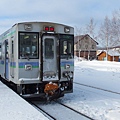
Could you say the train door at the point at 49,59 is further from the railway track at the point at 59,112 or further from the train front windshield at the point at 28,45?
the railway track at the point at 59,112

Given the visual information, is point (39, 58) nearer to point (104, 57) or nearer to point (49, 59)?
point (49, 59)

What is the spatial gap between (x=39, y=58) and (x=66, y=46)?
1.35 m

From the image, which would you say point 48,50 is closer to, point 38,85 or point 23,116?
point 38,85

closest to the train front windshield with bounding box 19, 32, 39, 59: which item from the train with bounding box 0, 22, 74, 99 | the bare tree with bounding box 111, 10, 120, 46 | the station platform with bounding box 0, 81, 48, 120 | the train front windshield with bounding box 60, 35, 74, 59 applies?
the train with bounding box 0, 22, 74, 99

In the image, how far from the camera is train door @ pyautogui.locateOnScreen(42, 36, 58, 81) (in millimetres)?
10398

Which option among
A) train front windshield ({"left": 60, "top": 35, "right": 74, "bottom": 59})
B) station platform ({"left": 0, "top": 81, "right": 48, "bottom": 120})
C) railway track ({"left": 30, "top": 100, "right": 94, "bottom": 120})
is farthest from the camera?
train front windshield ({"left": 60, "top": 35, "right": 74, "bottom": 59})

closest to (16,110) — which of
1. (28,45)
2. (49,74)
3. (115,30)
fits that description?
(49,74)

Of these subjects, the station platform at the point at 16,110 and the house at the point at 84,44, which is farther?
the house at the point at 84,44

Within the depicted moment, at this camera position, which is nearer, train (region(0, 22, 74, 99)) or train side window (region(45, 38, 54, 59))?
train (region(0, 22, 74, 99))

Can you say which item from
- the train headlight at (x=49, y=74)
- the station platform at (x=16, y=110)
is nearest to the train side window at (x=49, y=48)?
the train headlight at (x=49, y=74)

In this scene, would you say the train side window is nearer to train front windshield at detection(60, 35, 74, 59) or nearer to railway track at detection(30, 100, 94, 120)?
train front windshield at detection(60, 35, 74, 59)

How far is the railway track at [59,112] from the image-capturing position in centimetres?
815

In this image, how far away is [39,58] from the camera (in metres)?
10.3

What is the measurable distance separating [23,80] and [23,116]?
3724 millimetres
